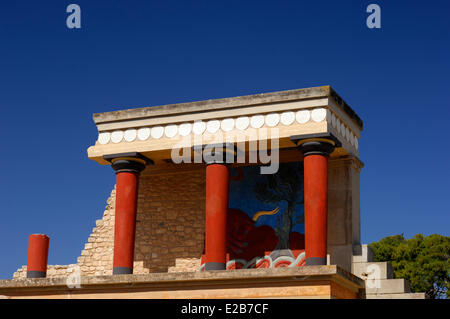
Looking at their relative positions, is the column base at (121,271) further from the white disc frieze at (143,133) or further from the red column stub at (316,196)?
the red column stub at (316,196)

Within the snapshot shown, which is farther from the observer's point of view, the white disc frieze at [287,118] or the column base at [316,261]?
the white disc frieze at [287,118]

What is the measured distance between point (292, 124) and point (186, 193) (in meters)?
4.17

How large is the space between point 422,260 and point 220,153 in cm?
1977

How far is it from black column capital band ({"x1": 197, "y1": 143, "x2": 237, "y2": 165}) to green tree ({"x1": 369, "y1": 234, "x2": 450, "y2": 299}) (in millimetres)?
18633

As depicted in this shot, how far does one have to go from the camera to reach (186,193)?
61.0 feet

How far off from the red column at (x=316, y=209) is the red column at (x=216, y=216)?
176 centimetres

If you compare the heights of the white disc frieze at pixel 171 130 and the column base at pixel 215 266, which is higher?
the white disc frieze at pixel 171 130

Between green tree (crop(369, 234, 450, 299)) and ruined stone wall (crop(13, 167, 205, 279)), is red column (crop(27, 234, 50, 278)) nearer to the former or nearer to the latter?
ruined stone wall (crop(13, 167, 205, 279))

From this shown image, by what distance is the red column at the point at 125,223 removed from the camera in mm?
16125

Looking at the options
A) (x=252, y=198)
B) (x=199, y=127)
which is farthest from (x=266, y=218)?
(x=199, y=127)

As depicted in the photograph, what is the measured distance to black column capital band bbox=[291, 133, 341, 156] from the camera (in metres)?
15.2

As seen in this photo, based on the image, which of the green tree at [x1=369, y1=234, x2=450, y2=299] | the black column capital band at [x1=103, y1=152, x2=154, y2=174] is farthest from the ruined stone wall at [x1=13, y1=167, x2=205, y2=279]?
the green tree at [x1=369, y1=234, x2=450, y2=299]

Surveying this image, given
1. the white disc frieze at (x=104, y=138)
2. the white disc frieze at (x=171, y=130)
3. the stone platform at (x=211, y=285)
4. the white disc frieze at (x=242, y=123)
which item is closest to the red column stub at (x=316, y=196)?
the stone platform at (x=211, y=285)

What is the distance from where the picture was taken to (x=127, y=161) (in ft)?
55.2
